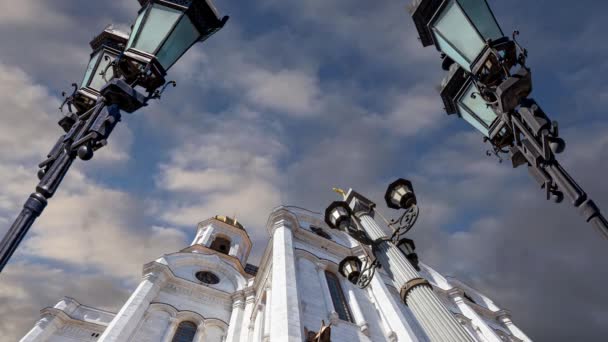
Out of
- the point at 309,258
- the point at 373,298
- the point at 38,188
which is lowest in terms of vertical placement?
the point at 38,188

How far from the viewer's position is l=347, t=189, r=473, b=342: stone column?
4.02m

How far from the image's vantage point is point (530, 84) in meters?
3.75

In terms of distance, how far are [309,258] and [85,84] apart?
14621 mm

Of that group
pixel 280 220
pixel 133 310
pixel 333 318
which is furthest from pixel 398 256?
pixel 133 310

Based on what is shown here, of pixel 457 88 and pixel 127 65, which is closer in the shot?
pixel 127 65

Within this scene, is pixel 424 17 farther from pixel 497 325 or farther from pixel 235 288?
pixel 497 325

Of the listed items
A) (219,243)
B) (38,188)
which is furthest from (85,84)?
(219,243)

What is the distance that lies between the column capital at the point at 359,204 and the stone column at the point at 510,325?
2738 centimetres

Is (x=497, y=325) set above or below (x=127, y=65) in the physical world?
above

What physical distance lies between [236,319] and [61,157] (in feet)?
57.5

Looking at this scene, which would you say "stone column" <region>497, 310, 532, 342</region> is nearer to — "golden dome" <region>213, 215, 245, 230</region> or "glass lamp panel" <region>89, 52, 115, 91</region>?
"golden dome" <region>213, 215, 245, 230</region>

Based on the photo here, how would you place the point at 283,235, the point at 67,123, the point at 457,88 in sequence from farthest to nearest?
the point at 283,235 < the point at 457,88 < the point at 67,123

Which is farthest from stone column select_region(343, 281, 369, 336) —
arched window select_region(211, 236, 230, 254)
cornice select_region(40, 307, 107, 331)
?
arched window select_region(211, 236, 230, 254)

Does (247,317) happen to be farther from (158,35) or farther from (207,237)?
(158,35)
